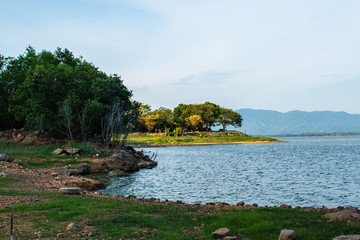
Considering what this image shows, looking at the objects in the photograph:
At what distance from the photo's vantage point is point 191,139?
106688 mm

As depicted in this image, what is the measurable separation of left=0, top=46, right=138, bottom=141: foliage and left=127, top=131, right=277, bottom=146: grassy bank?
145 ft

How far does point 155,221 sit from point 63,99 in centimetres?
3498

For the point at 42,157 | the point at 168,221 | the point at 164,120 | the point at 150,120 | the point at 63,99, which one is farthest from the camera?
the point at 164,120

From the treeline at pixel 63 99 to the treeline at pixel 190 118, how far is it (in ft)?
208

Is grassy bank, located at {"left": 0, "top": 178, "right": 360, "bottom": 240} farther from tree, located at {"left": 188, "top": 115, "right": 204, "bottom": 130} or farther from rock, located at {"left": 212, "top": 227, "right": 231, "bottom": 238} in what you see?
tree, located at {"left": 188, "top": 115, "right": 204, "bottom": 130}

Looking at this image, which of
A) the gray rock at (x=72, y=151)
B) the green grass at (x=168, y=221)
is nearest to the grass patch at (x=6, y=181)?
the green grass at (x=168, y=221)

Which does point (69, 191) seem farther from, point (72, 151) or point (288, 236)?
point (72, 151)

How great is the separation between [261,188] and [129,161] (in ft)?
50.9

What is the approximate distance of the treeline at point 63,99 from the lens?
39.3 metres

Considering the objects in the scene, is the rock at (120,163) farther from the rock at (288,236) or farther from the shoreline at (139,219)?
the rock at (288,236)

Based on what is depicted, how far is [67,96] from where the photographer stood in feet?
134

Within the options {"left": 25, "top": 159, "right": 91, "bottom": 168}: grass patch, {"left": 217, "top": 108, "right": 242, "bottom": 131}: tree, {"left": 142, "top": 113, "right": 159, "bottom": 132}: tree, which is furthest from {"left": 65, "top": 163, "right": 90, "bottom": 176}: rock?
{"left": 217, "top": 108, "right": 242, "bottom": 131}: tree

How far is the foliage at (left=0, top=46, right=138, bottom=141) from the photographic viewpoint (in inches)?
1542

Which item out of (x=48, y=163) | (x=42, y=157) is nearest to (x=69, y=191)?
(x=48, y=163)
